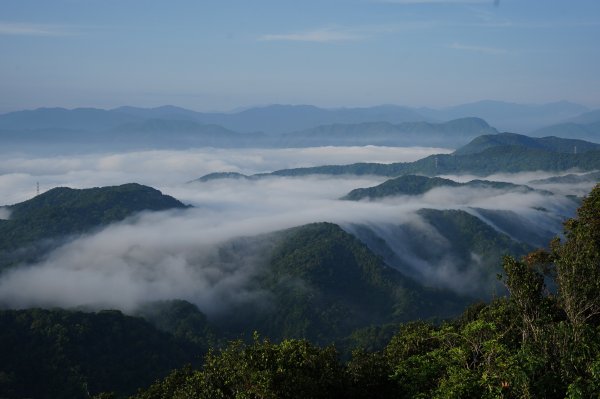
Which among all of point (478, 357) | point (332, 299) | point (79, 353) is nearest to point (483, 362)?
point (478, 357)

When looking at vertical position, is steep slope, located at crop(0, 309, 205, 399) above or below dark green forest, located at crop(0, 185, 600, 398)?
below

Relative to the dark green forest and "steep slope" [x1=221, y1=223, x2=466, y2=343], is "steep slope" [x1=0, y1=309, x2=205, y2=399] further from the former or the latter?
the dark green forest

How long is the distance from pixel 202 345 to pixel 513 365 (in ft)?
386

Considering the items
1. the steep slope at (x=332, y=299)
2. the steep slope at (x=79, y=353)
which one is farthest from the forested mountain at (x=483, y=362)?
the steep slope at (x=332, y=299)

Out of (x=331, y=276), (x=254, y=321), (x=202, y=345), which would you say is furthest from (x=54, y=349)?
(x=331, y=276)

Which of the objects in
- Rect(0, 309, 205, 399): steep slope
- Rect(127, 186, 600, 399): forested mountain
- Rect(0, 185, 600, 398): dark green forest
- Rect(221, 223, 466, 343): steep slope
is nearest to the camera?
Rect(127, 186, 600, 399): forested mountain

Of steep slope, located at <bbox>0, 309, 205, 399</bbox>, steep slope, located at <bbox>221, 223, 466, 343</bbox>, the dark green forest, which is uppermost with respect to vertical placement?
the dark green forest

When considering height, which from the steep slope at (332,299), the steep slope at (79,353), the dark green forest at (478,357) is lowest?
the steep slope at (332,299)

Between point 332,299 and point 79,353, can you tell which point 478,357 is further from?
point 332,299

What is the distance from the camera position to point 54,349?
102 metres

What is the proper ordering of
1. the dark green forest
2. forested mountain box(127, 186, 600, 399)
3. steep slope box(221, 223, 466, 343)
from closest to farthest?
forested mountain box(127, 186, 600, 399) → the dark green forest → steep slope box(221, 223, 466, 343)

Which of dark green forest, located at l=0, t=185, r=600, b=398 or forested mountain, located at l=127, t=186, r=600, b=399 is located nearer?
forested mountain, located at l=127, t=186, r=600, b=399

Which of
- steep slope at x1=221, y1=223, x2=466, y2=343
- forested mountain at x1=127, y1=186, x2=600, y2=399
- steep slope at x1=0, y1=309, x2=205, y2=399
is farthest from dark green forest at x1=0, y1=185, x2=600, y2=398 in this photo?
steep slope at x1=221, y1=223, x2=466, y2=343

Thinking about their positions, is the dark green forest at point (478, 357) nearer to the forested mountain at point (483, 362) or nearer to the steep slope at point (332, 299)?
the forested mountain at point (483, 362)
